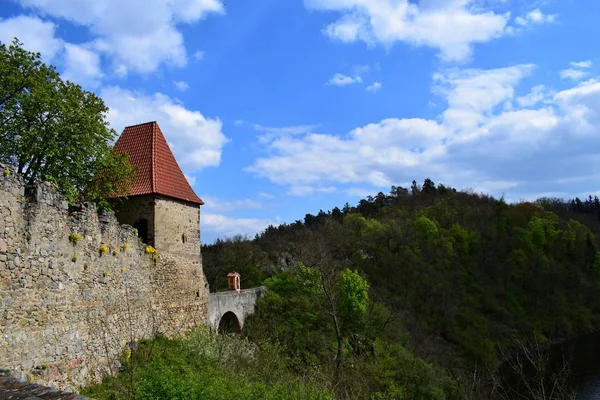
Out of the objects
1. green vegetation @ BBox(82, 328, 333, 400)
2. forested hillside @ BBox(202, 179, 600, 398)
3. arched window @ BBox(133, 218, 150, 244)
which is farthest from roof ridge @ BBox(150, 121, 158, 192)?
forested hillside @ BBox(202, 179, 600, 398)

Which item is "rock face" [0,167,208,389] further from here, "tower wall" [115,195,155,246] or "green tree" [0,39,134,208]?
"green tree" [0,39,134,208]

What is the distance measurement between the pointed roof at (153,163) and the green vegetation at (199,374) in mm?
4820

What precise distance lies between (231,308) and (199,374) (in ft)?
41.7

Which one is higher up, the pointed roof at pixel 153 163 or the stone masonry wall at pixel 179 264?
the pointed roof at pixel 153 163

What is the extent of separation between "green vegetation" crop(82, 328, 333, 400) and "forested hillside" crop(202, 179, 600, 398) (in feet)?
9.69

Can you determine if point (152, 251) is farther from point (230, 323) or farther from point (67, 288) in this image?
point (230, 323)

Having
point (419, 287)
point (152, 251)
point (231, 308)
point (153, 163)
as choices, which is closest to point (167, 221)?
point (152, 251)

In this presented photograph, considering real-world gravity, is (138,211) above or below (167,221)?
above

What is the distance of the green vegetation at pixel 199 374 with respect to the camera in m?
10.2

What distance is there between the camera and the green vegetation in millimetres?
10219

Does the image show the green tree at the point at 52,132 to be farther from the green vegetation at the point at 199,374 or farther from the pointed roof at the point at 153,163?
the green vegetation at the point at 199,374

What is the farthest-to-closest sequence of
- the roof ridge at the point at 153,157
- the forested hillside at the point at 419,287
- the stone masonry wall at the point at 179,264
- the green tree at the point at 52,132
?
the forested hillside at the point at 419,287
the roof ridge at the point at 153,157
the stone masonry wall at the point at 179,264
the green tree at the point at 52,132

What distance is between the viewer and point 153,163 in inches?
684

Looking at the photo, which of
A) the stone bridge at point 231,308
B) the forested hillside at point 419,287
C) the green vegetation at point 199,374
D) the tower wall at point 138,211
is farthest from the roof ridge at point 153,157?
the forested hillside at point 419,287
